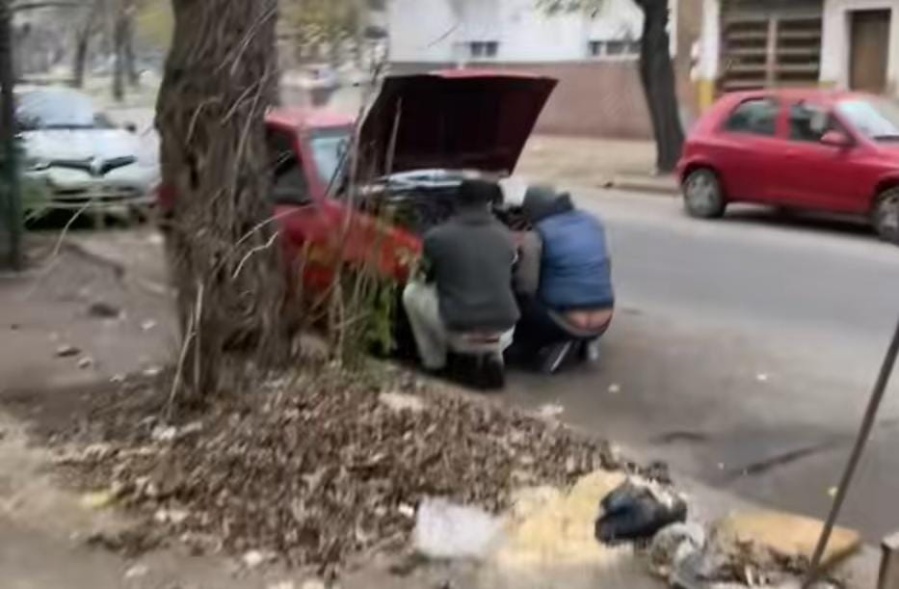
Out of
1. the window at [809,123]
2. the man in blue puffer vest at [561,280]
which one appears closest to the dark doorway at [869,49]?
the window at [809,123]

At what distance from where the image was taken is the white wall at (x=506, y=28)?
3122cm

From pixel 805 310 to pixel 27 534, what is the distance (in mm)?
6830

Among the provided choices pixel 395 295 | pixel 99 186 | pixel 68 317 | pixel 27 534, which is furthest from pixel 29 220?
pixel 27 534

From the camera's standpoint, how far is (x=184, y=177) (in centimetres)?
657

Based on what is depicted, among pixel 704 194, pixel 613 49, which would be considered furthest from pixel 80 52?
pixel 704 194

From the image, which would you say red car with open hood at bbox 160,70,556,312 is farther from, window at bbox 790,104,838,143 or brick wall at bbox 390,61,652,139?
brick wall at bbox 390,61,652,139

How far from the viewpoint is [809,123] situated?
49.9 feet

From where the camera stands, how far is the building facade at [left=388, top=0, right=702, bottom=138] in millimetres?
28797

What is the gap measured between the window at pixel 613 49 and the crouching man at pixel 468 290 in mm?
22680

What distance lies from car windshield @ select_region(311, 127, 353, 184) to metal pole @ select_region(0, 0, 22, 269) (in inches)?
127

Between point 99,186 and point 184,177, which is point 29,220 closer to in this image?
point 99,186

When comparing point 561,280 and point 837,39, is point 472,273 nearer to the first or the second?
point 561,280

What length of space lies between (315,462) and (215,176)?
1.58 metres

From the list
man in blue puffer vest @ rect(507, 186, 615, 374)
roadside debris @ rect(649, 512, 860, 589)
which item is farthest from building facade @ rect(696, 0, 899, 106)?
roadside debris @ rect(649, 512, 860, 589)
